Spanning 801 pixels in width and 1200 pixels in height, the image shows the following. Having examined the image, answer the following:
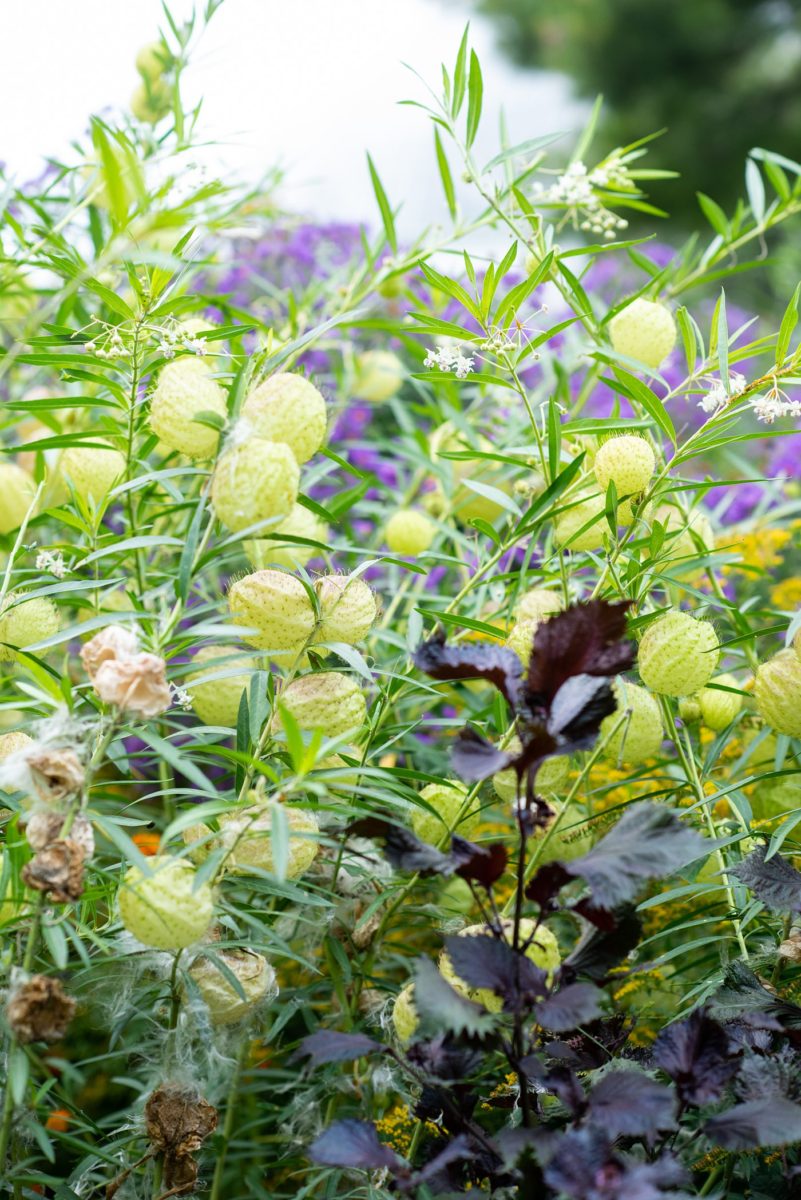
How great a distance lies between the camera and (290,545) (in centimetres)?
84

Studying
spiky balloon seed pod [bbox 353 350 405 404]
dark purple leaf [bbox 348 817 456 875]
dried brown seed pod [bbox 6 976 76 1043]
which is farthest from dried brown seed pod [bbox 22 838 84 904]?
spiky balloon seed pod [bbox 353 350 405 404]

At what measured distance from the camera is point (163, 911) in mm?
612

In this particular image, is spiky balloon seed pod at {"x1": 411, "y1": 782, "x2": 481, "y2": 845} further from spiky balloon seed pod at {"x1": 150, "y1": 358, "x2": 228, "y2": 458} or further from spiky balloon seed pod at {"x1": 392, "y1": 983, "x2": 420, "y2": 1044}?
spiky balloon seed pod at {"x1": 150, "y1": 358, "x2": 228, "y2": 458}

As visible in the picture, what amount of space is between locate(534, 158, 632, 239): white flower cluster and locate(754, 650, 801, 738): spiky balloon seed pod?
1.17 feet

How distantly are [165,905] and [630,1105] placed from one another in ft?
0.85

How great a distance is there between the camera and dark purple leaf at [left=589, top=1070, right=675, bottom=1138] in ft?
1.76

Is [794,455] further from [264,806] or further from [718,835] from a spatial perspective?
[264,806]

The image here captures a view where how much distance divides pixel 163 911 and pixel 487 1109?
417 millimetres

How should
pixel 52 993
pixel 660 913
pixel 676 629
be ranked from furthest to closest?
pixel 660 913 → pixel 676 629 → pixel 52 993

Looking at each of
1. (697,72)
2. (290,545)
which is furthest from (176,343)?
(697,72)

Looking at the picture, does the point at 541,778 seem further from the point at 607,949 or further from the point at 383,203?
the point at 383,203

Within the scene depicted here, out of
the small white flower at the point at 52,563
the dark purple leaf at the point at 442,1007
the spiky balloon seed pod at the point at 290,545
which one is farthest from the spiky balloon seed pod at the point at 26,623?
the dark purple leaf at the point at 442,1007

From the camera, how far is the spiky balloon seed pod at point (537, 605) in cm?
83

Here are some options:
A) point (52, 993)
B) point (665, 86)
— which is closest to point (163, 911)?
point (52, 993)
